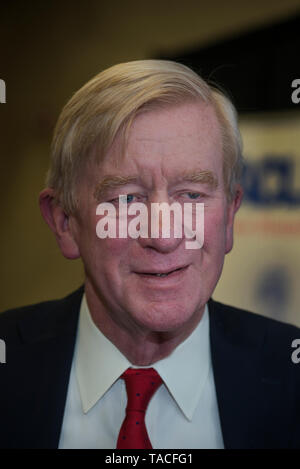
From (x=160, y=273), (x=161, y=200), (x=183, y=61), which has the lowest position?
(x=160, y=273)

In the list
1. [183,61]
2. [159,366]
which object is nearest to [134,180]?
[159,366]

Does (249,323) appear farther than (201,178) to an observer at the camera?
Yes

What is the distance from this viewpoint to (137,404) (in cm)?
86

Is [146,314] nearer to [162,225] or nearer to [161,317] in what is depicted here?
[161,317]

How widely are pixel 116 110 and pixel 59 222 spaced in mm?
244

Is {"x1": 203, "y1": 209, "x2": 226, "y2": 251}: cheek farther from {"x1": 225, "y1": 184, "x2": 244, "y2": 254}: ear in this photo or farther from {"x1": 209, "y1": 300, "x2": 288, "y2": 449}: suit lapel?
{"x1": 209, "y1": 300, "x2": 288, "y2": 449}: suit lapel

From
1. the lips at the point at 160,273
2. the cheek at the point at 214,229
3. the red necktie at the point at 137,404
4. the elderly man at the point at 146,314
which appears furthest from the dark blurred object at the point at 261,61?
the red necktie at the point at 137,404

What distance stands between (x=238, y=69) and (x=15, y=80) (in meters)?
0.51

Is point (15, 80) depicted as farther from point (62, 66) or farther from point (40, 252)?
point (40, 252)

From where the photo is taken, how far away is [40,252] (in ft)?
3.95

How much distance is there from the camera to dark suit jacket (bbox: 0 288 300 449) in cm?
87
